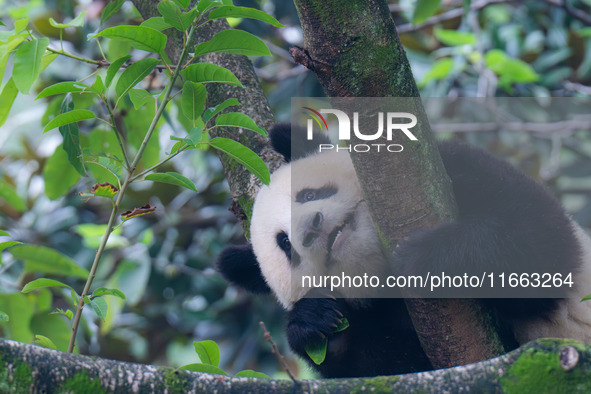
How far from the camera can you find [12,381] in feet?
3.52

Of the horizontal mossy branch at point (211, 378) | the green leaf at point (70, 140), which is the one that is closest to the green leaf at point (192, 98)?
the green leaf at point (70, 140)

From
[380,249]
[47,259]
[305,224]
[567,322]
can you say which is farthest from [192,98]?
[567,322]

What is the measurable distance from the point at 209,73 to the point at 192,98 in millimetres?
84

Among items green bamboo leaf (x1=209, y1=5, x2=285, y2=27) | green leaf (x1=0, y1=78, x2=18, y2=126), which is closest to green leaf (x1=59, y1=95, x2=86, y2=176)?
green leaf (x1=0, y1=78, x2=18, y2=126)

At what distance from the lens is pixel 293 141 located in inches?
80.0

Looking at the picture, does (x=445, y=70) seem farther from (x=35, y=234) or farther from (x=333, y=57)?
(x=35, y=234)

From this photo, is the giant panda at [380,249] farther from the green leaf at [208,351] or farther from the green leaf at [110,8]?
the green leaf at [110,8]

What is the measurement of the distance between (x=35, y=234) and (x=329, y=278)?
2827 millimetres

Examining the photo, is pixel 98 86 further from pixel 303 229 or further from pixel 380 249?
pixel 380 249

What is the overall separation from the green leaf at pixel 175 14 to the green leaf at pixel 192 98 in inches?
6.1

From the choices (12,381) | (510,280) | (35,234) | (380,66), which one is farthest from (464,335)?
(35,234)

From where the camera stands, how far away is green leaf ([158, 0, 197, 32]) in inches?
53.1

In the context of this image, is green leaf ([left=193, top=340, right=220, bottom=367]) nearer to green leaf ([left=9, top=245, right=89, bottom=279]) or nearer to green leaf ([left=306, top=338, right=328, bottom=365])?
green leaf ([left=306, top=338, right=328, bottom=365])

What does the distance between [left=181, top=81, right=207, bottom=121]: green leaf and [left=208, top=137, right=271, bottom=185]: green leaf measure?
0.40 ft
